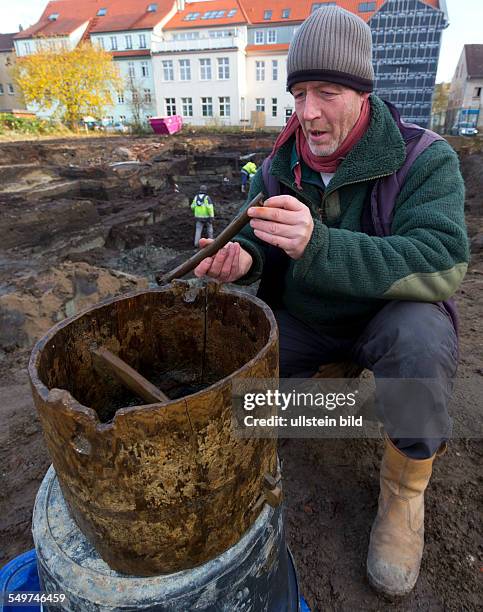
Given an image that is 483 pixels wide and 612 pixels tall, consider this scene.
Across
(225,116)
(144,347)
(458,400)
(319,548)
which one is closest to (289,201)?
(144,347)

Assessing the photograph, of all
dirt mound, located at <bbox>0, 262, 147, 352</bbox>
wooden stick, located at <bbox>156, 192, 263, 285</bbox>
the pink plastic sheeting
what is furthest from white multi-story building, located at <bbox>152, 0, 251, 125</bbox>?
wooden stick, located at <bbox>156, 192, 263, 285</bbox>

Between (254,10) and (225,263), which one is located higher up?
(254,10)

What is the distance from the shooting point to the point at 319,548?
1887 millimetres

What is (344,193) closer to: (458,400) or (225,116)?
(458,400)

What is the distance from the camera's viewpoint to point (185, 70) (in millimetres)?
36219

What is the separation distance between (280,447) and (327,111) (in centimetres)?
185

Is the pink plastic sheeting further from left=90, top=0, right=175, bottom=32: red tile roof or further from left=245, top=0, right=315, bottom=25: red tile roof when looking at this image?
left=245, top=0, right=315, bottom=25: red tile roof

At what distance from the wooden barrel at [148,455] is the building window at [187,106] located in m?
40.4

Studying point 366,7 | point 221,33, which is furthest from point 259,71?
point 366,7

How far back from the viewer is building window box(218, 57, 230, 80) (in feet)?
115

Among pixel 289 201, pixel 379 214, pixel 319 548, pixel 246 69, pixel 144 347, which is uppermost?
pixel 246 69

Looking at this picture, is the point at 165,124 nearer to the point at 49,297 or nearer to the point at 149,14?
the point at 149,14

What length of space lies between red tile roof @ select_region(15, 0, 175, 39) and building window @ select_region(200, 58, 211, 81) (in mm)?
6238

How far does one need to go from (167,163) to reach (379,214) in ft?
47.8
